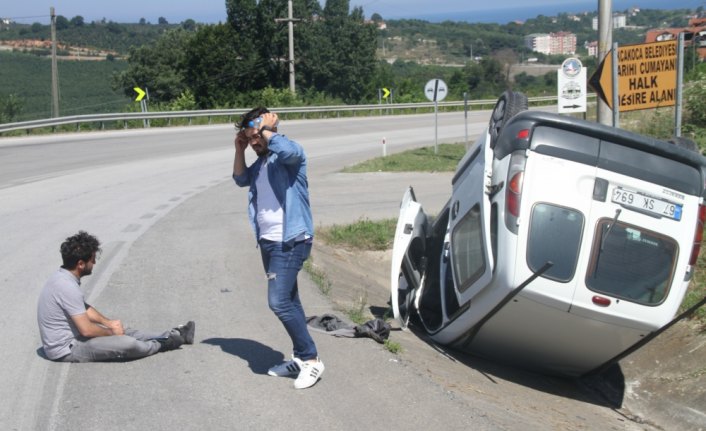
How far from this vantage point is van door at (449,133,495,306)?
7125 mm

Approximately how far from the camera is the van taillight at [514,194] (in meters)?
6.70

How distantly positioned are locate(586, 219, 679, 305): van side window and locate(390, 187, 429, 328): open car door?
7.12 ft

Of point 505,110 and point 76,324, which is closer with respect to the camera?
point 76,324

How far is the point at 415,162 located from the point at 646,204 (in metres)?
17.2

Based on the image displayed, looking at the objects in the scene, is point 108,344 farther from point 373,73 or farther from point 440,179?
point 373,73

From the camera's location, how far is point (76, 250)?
6512 millimetres

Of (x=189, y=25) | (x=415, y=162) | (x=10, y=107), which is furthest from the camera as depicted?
(x=189, y=25)

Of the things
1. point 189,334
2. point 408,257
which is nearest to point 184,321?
point 189,334

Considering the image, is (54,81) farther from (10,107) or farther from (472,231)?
(472,231)

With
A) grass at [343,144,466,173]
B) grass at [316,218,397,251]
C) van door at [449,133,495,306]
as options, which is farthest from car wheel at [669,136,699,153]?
grass at [343,144,466,173]

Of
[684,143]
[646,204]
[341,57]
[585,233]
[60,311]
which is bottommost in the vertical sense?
[60,311]

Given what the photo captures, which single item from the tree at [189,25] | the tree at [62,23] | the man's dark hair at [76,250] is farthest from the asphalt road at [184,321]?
the tree at [62,23]

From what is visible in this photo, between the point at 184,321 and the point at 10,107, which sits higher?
the point at 10,107

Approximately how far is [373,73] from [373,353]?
66.4 meters
